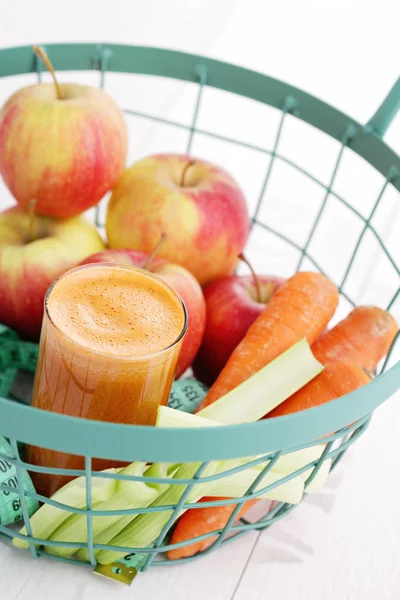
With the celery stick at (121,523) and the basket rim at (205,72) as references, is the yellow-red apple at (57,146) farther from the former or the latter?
the celery stick at (121,523)

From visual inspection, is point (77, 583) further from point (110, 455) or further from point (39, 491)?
point (110, 455)

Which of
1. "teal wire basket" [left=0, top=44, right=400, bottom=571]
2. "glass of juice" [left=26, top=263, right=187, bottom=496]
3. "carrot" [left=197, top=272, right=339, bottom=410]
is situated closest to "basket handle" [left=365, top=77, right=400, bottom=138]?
"teal wire basket" [left=0, top=44, right=400, bottom=571]

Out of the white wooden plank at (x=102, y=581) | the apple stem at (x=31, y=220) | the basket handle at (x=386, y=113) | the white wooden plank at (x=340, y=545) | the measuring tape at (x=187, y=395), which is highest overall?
the basket handle at (x=386, y=113)

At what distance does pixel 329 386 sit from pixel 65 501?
0.21 meters

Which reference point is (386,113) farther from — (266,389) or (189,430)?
(189,430)

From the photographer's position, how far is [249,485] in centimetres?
45

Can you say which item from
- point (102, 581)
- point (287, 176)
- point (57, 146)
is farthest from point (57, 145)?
point (287, 176)

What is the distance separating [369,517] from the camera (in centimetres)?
57

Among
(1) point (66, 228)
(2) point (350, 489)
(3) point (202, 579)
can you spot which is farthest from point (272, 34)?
(3) point (202, 579)

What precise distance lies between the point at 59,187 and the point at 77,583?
324mm

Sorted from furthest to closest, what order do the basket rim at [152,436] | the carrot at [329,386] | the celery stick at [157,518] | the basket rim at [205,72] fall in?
the basket rim at [205,72] < the carrot at [329,386] < the celery stick at [157,518] < the basket rim at [152,436]

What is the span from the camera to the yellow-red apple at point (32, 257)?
0.60 meters

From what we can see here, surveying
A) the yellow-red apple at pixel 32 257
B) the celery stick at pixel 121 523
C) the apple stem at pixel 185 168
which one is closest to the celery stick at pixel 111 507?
the celery stick at pixel 121 523

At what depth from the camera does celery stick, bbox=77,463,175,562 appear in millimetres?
415
